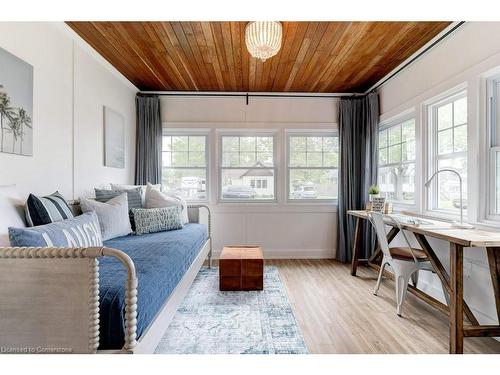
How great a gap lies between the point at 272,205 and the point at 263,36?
8.17 feet

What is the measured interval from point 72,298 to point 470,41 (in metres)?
3.16

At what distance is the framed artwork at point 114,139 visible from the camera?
3127 millimetres

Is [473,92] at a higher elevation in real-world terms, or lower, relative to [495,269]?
higher

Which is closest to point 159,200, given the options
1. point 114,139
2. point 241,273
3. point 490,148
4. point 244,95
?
point 114,139

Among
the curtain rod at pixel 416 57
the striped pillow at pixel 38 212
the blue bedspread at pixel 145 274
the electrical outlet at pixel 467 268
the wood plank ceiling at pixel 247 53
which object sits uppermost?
the wood plank ceiling at pixel 247 53

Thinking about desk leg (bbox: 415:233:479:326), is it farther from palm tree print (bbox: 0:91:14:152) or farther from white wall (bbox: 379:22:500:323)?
palm tree print (bbox: 0:91:14:152)

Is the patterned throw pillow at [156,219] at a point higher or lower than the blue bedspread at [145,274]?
higher

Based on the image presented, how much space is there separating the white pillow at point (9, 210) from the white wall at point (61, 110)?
8 cm

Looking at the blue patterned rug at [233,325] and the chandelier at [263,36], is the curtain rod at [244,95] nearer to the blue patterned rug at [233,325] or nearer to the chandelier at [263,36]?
the chandelier at [263,36]

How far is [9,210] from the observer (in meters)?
1.74

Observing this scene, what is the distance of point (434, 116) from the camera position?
2.81 metres

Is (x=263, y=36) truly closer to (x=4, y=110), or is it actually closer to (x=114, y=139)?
(x=4, y=110)

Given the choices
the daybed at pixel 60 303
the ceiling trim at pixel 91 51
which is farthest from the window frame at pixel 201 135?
the daybed at pixel 60 303
